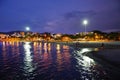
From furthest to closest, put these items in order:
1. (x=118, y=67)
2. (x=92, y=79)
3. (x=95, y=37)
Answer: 1. (x=95, y=37)
2. (x=118, y=67)
3. (x=92, y=79)

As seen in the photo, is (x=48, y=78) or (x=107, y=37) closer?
(x=48, y=78)

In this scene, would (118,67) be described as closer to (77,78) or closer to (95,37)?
(77,78)

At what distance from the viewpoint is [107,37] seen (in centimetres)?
16600

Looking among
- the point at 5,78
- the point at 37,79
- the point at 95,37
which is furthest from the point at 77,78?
the point at 95,37

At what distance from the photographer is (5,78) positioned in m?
20.9

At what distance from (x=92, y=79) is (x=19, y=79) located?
9134 mm

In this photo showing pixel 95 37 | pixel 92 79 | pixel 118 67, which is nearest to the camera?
pixel 92 79

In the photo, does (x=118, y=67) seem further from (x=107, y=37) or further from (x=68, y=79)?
(x=107, y=37)

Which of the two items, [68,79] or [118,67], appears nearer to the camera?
[68,79]

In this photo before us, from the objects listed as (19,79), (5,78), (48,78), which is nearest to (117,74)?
(48,78)

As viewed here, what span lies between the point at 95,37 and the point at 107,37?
12.5m

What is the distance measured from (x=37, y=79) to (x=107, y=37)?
507 ft

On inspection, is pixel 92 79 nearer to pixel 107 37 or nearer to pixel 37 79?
pixel 37 79

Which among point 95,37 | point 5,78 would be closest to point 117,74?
point 5,78
